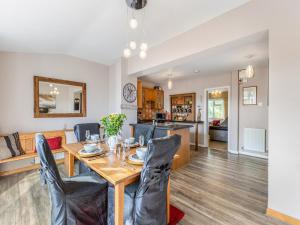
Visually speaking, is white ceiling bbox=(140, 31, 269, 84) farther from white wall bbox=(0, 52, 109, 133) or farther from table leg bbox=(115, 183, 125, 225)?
table leg bbox=(115, 183, 125, 225)

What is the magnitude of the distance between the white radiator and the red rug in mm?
3554

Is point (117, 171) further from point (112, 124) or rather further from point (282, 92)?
point (282, 92)

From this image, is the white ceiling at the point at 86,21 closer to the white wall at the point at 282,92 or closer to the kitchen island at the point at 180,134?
the white wall at the point at 282,92

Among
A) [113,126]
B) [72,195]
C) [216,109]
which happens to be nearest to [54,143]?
[113,126]

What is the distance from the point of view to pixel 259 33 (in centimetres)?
196

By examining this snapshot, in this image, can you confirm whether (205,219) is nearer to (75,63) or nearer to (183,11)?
(183,11)

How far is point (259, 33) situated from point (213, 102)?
7.61 meters

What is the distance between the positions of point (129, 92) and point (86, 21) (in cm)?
205

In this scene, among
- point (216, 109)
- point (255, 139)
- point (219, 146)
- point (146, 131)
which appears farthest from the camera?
point (216, 109)

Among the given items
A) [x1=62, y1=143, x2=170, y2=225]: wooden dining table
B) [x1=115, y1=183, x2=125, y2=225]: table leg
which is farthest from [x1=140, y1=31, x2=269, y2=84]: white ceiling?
[x1=115, y1=183, x2=125, y2=225]: table leg

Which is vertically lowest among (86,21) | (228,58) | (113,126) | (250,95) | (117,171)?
(117,171)

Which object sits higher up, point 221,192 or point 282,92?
point 282,92

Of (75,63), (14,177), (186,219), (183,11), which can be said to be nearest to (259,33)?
(183,11)

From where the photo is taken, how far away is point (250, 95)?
4488 millimetres
